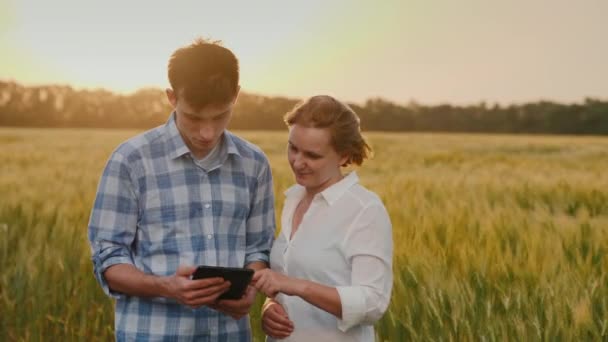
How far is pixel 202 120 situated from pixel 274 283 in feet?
1.62

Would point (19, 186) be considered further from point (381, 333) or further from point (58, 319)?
point (381, 333)

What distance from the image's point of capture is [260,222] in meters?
2.54

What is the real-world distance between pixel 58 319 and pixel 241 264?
6.39ft

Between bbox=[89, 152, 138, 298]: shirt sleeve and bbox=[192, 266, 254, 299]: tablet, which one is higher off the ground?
bbox=[89, 152, 138, 298]: shirt sleeve

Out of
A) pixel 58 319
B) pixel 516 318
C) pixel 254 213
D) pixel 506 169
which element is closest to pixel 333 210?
pixel 254 213

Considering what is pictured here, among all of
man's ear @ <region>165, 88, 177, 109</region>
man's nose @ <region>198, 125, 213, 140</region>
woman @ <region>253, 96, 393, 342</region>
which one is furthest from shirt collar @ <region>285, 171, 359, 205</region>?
man's ear @ <region>165, 88, 177, 109</region>

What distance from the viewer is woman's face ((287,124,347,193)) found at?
2.22 m

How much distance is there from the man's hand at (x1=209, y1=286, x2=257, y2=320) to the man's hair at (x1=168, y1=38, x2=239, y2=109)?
21.6 inches

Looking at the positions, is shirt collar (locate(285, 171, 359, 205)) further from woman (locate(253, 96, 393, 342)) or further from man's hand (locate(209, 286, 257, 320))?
man's hand (locate(209, 286, 257, 320))

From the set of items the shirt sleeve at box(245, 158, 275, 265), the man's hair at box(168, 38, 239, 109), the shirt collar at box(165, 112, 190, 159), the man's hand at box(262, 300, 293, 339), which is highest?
the man's hair at box(168, 38, 239, 109)

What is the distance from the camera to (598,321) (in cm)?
312

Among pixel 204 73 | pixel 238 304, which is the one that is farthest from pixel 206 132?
pixel 238 304

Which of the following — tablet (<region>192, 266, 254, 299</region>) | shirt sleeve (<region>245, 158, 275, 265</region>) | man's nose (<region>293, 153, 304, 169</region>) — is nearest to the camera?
tablet (<region>192, 266, 254, 299</region>)

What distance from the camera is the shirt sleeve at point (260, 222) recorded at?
8.27ft
